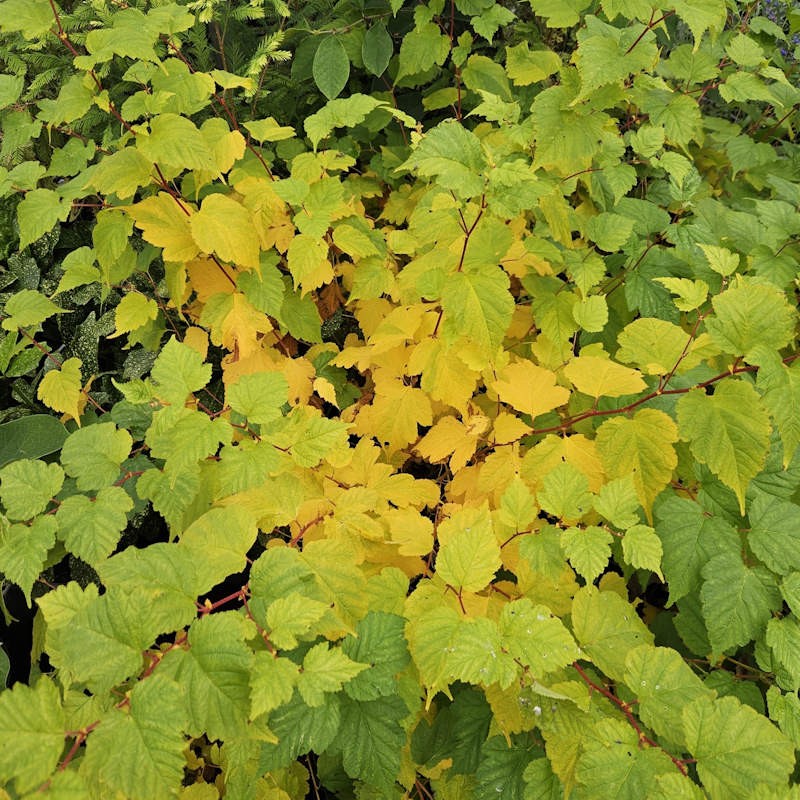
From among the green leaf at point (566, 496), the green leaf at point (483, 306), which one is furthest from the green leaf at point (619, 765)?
the green leaf at point (483, 306)

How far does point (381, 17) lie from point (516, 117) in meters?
0.89

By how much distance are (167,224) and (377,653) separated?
116cm

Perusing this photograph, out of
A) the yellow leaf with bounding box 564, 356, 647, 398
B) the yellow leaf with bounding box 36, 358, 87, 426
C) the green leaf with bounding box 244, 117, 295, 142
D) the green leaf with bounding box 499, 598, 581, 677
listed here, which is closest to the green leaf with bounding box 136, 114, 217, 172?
the green leaf with bounding box 244, 117, 295, 142

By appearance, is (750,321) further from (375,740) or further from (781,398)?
(375,740)

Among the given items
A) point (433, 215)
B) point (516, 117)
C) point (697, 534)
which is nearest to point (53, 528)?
point (433, 215)

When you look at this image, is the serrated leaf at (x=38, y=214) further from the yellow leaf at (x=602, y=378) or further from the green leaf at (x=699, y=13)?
the green leaf at (x=699, y=13)

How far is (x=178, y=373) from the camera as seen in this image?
1199mm

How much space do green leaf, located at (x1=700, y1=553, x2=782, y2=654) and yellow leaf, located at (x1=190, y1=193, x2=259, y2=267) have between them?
128 cm

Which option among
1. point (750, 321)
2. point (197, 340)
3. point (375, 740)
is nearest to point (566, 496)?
point (750, 321)

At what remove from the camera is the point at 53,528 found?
3.64ft

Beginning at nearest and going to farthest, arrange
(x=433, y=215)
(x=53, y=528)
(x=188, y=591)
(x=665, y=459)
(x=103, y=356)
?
(x=188, y=591) → (x=53, y=528) → (x=665, y=459) → (x=433, y=215) → (x=103, y=356)

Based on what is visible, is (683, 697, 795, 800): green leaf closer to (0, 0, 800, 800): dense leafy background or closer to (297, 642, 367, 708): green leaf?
(0, 0, 800, 800): dense leafy background

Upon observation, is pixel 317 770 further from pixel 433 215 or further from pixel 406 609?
pixel 433 215

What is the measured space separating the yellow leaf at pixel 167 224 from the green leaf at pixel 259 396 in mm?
528
